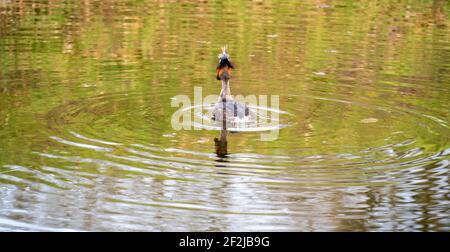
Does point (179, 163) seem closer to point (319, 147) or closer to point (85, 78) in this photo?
point (319, 147)

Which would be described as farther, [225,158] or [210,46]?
[210,46]

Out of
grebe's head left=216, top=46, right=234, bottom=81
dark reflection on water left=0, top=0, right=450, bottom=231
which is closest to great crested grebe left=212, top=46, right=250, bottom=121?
grebe's head left=216, top=46, right=234, bottom=81

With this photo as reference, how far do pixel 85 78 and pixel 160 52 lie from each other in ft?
9.75

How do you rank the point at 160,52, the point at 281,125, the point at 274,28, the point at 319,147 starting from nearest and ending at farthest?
the point at 319,147, the point at 281,125, the point at 160,52, the point at 274,28

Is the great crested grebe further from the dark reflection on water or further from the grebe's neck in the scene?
the dark reflection on water

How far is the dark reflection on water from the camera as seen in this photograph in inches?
328

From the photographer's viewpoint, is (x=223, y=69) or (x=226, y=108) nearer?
(x=226, y=108)

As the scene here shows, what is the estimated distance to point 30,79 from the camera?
1396cm

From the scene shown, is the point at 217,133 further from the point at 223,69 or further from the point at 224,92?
the point at 223,69

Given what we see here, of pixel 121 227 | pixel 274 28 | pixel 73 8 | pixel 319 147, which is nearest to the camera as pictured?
pixel 121 227

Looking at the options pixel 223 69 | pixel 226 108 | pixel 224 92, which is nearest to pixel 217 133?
pixel 226 108

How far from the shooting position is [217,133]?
11.0 m

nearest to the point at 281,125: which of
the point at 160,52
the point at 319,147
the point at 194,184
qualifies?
the point at 319,147

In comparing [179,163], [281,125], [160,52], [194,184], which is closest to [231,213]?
[194,184]
